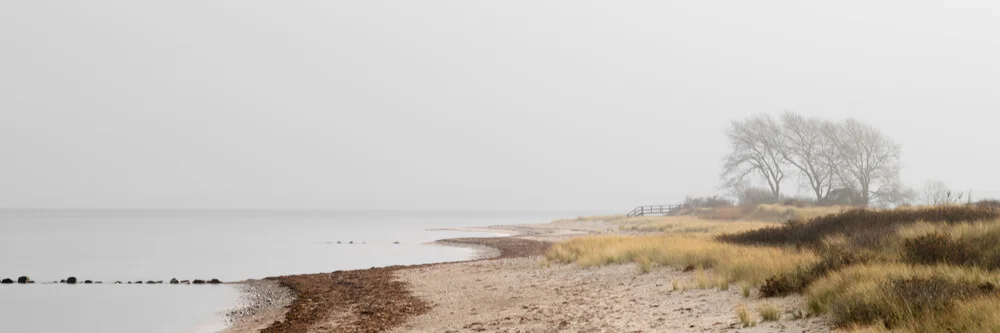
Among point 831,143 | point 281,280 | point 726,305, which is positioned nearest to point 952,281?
point 726,305

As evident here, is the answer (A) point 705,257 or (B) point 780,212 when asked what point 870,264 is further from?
(B) point 780,212

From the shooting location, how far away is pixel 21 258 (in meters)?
42.6

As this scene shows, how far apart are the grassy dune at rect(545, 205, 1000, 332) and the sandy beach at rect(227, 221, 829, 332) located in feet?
1.45

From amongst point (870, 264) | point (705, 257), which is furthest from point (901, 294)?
point (705, 257)

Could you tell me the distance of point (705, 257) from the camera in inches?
656

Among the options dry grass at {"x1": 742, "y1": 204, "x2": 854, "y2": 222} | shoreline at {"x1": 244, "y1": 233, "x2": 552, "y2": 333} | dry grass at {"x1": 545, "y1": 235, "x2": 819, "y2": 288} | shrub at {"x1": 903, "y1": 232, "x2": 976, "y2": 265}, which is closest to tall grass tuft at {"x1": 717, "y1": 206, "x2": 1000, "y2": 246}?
dry grass at {"x1": 545, "y1": 235, "x2": 819, "y2": 288}

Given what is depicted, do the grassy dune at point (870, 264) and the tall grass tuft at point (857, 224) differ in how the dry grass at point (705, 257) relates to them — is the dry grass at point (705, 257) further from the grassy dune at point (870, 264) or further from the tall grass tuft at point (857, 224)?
the tall grass tuft at point (857, 224)

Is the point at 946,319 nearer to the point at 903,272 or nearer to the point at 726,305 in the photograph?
the point at 903,272

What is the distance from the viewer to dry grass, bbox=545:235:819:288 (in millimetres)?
13203

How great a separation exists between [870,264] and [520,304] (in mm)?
6595

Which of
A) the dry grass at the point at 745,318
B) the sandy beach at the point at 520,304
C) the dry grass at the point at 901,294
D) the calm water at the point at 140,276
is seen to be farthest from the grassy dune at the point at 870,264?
the calm water at the point at 140,276

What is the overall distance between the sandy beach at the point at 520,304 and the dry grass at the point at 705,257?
42 cm

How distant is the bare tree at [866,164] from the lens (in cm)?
6019

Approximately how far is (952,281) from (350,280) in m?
16.8
